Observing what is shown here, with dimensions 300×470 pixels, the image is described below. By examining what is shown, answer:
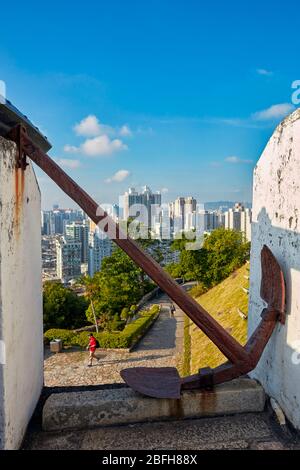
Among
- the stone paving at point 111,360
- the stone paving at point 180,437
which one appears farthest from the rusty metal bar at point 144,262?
the stone paving at point 111,360

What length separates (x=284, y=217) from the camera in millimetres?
3100

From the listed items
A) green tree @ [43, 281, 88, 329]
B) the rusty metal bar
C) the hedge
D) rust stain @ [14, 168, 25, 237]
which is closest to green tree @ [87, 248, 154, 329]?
green tree @ [43, 281, 88, 329]

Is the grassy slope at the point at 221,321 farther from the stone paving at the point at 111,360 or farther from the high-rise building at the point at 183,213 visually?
the high-rise building at the point at 183,213

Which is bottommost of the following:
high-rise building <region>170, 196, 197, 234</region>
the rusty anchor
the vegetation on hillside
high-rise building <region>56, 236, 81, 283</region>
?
high-rise building <region>56, 236, 81, 283</region>

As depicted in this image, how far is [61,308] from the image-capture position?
66.7 ft

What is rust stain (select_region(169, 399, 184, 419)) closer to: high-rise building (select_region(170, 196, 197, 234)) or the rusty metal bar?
the rusty metal bar

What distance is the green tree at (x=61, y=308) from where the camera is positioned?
64.3ft

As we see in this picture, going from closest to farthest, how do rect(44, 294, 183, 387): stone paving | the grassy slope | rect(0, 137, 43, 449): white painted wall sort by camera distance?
1. rect(0, 137, 43, 449): white painted wall
2. rect(44, 294, 183, 387): stone paving
3. the grassy slope

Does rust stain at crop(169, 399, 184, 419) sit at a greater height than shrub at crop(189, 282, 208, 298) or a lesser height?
greater

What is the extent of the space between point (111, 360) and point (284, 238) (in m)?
11.7

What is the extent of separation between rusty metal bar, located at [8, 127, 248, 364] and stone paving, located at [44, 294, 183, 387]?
7.98m

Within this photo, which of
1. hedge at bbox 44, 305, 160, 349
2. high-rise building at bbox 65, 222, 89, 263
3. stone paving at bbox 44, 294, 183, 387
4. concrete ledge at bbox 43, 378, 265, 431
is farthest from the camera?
high-rise building at bbox 65, 222, 89, 263

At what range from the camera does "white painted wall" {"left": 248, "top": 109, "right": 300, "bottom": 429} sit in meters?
2.88
